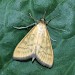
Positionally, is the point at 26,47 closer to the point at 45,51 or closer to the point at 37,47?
the point at 37,47

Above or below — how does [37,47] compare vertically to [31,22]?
below

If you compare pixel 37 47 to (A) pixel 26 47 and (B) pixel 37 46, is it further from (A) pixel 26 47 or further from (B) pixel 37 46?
(A) pixel 26 47

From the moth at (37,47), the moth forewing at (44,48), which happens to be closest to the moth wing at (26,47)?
the moth at (37,47)

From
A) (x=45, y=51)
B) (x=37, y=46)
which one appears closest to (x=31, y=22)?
(x=37, y=46)

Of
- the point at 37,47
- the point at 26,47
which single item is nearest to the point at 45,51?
the point at 37,47

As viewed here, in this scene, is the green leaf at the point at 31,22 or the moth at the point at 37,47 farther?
the moth at the point at 37,47

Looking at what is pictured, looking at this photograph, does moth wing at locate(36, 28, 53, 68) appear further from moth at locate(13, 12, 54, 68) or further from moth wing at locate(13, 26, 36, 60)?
moth wing at locate(13, 26, 36, 60)

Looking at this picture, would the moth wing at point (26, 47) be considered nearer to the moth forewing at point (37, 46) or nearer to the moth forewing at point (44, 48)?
the moth forewing at point (37, 46)

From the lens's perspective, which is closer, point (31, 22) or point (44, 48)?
point (31, 22)

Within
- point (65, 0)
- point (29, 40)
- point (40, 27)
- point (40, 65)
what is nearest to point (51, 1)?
point (65, 0)
